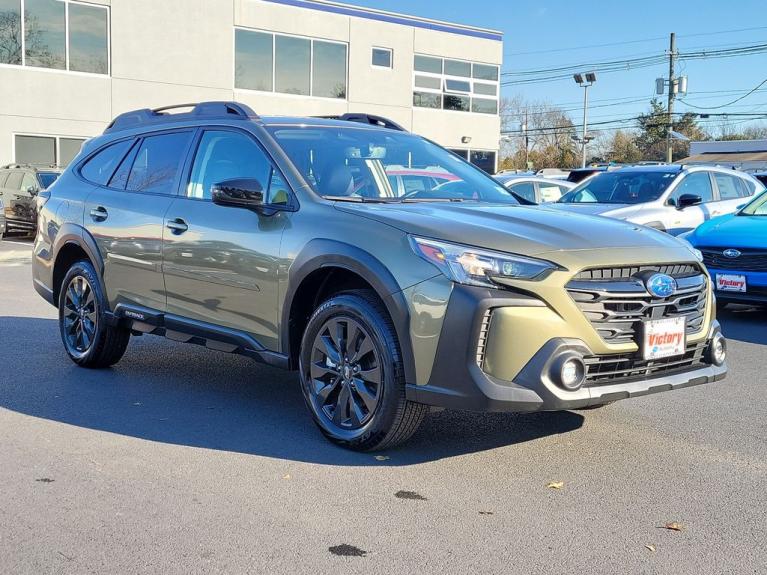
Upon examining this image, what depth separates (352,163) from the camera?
5.54 m

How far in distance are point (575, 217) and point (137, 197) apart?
119 inches

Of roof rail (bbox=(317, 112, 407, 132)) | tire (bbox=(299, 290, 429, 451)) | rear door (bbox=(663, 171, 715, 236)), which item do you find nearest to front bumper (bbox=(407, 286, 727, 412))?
tire (bbox=(299, 290, 429, 451))

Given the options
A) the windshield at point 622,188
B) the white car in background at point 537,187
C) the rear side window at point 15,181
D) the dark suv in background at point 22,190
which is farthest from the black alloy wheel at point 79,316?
the rear side window at point 15,181

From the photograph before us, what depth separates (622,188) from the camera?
12508mm

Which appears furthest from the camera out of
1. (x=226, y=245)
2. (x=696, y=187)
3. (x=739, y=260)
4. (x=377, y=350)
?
(x=696, y=187)

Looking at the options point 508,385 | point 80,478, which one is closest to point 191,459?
point 80,478

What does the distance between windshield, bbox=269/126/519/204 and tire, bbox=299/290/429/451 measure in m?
0.78

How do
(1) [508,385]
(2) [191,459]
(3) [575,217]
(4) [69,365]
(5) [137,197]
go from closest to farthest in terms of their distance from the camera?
(1) [508,385] → (2) [191,459] → (3) [575,217] → (5) [137,197] → (4) [69,365]

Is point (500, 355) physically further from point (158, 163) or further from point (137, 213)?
point (158, 163)

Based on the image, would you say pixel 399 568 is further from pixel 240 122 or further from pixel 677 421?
pixel 240 122

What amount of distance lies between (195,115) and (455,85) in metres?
28.2

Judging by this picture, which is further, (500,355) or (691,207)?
(691,207)

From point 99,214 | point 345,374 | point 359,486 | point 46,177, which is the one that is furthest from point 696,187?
point 46,177

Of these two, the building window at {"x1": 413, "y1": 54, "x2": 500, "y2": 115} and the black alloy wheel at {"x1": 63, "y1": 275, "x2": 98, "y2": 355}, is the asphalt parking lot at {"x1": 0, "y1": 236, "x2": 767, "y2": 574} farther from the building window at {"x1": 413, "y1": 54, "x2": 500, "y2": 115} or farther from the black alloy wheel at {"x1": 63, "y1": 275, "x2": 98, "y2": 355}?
the building window at {"x1": 413, "y1": 54, "x2": 500, "y2": 115}
